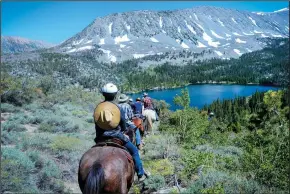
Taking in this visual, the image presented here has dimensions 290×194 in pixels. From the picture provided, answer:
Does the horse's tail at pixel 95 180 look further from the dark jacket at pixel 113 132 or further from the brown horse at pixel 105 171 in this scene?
the dark jacket at pixel 113 132

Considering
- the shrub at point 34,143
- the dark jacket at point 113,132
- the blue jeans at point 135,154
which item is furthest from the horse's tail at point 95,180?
the shrub at point 34,143

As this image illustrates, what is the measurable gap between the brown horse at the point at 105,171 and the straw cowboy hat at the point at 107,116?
17.0 inches

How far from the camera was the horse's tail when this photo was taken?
5.00 m

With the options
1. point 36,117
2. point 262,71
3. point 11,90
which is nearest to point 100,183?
point 36,117

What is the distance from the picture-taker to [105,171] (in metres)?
5.24

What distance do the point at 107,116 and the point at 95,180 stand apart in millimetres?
1234

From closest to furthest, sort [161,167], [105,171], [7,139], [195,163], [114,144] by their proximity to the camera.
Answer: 1. [105,171]
2. [114,144]
3. [195,163]
4. [161,167]
5. [7,139]

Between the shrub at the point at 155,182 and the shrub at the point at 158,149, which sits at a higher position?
the shrub at the point at 158,149

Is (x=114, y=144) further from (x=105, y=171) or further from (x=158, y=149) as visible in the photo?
(x=158, y=149)

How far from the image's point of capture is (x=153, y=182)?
11.7 m

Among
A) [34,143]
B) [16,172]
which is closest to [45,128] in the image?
[34,143]

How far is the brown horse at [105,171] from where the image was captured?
507 cm

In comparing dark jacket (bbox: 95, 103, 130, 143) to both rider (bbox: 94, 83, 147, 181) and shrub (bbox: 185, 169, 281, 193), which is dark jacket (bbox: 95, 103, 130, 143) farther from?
shrub (bbox: 185, 169, 281, 193)

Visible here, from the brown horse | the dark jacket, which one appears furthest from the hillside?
the brown horse
